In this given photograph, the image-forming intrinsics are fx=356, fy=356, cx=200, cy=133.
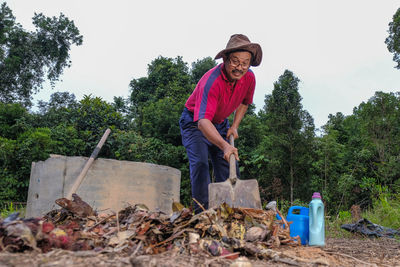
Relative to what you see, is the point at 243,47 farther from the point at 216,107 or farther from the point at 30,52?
the point at 30,52

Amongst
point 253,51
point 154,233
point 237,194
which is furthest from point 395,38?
point 154,233

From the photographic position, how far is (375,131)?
34.9 feet

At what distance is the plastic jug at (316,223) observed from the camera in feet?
8.57

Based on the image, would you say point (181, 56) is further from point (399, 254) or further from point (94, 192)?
point (399, 254)

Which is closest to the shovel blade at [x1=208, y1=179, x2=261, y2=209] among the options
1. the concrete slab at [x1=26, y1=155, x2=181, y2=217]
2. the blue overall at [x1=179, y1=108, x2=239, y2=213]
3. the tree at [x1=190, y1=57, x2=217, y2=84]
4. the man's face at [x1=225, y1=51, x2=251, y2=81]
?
the blue overall at [x1=179, y1=108, x2=239, y2=213]

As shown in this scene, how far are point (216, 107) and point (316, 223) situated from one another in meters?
1.24

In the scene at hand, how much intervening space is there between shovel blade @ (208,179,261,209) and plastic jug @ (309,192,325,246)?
0.42 m

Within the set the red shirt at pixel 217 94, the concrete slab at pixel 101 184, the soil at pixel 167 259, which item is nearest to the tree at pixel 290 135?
the concrete slab at pixel 101 184

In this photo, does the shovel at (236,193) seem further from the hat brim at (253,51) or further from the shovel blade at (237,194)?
the hat brim at (253,51)

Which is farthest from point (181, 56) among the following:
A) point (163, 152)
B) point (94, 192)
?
point (94, 192)

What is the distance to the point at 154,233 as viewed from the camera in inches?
72.1

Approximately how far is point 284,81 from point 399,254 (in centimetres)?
777

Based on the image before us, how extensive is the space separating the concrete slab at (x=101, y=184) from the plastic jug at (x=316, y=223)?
255cm

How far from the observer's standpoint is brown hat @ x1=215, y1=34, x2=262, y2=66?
2.93m
